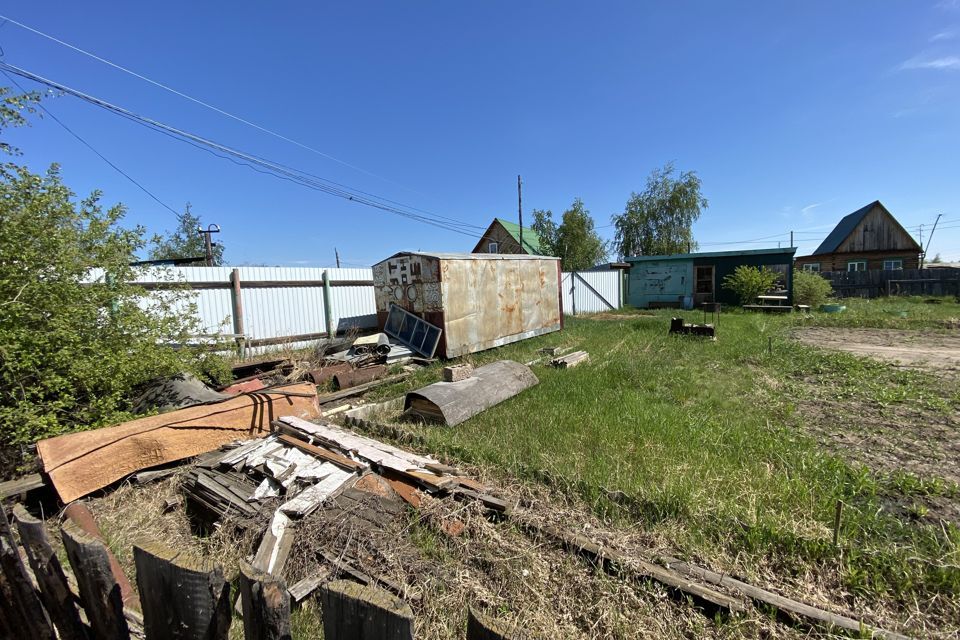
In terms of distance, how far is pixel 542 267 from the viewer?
460 inches

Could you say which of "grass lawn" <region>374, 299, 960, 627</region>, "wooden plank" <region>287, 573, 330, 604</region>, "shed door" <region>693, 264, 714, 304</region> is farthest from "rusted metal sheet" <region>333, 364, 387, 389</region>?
"shed door" <region>693, 264, 714, 304</region>

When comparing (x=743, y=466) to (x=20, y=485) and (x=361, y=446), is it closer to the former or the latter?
(x=361, y=446)

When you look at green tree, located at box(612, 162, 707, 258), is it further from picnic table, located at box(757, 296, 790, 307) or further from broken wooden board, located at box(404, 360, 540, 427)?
broken wooden board, located at box(404, 360, 540, 427)

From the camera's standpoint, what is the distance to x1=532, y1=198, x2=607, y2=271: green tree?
26.0 meters

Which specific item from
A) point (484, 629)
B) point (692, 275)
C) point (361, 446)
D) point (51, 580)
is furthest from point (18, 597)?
point (692, 275)

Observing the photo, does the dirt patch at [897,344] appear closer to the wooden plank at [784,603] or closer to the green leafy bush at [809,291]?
the green leafy bush at [809,291]

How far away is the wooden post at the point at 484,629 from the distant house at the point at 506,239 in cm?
2772

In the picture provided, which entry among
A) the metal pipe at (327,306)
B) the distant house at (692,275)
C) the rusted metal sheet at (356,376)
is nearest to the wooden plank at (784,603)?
the rusted metal sheet at (356,376)

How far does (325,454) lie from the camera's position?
348cm

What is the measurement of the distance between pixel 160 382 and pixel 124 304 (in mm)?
979

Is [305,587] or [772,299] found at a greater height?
[772,299]

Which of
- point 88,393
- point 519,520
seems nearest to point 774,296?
point 519,520

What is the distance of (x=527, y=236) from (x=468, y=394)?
2569cm

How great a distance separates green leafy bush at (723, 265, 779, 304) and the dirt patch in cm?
572
